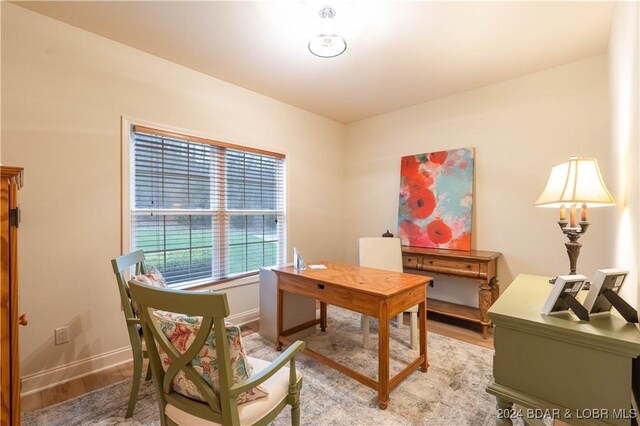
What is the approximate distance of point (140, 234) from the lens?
8.29 feet

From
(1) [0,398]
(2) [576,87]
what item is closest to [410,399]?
(1) [0,398]

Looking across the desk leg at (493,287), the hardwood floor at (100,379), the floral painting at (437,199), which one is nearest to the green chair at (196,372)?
the hardwood floor at (100,379)

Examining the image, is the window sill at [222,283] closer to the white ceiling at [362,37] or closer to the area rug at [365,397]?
the area rug at [365,397]

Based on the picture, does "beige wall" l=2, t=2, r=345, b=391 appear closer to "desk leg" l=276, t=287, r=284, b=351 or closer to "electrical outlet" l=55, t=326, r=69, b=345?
"electrical outlet" l=55, t=326, r=69, b=345

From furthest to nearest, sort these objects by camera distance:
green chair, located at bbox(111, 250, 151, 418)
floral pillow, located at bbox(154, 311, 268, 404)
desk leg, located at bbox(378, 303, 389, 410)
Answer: desk leg, located at bbox(378, 303, 389, 410)
green chair, located at bbox(111, 250, 151, 418)
floral pillow, located at bbox(154, 311, 268, 404)

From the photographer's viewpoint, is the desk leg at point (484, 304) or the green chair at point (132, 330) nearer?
the green chair at point (132, 330)

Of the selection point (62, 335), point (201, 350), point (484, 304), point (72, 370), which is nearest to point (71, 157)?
point (62, 335)

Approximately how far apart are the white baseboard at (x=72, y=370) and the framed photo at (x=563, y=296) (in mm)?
2947

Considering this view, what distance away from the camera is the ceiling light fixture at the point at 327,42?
1.98 m

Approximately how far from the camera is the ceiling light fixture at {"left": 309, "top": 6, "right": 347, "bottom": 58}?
1976 millimetres

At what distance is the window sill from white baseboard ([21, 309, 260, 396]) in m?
0.66

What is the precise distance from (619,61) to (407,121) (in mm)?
2125

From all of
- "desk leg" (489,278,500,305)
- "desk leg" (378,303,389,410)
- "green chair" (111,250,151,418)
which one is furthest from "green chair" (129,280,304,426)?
"desk leg" (489,278,500,305)

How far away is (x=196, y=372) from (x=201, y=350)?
88mm
